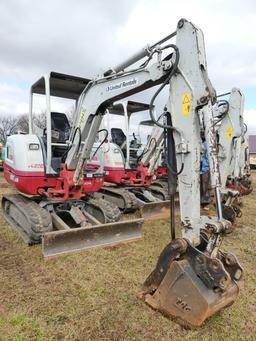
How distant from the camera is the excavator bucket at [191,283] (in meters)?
2.45

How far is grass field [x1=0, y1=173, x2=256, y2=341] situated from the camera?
102 inches

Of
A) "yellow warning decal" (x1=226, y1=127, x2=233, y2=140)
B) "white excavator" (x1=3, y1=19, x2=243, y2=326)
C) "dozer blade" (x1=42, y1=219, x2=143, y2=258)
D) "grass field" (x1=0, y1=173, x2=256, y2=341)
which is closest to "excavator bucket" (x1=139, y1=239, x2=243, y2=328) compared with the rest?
"white excavator" (x1=3, y1=19, x2=243, y2=326)

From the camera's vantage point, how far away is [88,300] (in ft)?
10.1

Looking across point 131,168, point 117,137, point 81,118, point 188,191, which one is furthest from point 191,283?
point 117,137

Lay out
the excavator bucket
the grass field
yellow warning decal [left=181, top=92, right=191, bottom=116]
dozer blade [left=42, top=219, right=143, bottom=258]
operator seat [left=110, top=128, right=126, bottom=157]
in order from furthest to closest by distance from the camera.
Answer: operator seat [left=110, top=128, right=126, bottom=157], dozer blade [left=42, top=219, right=143, bottom=258], yellow warning decal [left=181, top=92, right=191, bottom=116], the grass field, the excavator bucket

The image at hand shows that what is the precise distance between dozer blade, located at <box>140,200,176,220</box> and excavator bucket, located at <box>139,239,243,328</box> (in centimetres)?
349

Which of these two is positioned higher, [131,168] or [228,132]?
[228,132]

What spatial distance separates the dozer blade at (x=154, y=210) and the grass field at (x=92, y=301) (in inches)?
66.4

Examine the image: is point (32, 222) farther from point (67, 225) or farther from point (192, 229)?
point (192, 229)

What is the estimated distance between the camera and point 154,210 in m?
6.49

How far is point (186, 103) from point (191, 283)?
1.69 metres

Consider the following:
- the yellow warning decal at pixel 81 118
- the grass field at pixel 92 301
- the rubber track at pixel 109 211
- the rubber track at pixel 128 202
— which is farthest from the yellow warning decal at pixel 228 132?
the yellow warning decal at pixel 81 118

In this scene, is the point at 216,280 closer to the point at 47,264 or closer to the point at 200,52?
→ the point at 200,52

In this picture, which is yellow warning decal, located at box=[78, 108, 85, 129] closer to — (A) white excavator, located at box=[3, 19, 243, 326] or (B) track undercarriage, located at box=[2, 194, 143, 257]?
(A) white excavator, located at box=[3, 19, 243, 326]
